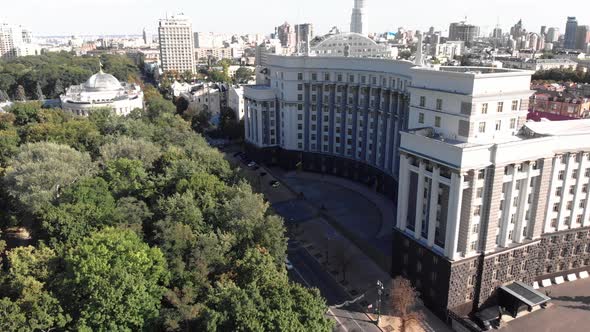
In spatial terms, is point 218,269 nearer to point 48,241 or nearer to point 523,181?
point 48,241

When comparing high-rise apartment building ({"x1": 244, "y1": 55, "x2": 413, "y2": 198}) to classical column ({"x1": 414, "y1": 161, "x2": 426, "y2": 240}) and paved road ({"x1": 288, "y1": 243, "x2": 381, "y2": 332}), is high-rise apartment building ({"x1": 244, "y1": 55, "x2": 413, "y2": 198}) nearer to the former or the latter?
paved road ({"x1": 288, "y1": 243, "x2": 381, "y2": 332})

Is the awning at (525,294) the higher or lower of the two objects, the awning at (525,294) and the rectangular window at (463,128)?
the lower

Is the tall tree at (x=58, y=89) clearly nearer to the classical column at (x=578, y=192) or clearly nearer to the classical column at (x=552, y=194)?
the classical column at (x=552, y=194)

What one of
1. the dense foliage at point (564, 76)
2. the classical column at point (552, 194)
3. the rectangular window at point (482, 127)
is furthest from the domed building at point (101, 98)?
the dense foliage at point (564, 76)

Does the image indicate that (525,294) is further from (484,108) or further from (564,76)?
(564,76)

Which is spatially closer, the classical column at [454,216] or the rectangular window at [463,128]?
the classical column at [454,216]

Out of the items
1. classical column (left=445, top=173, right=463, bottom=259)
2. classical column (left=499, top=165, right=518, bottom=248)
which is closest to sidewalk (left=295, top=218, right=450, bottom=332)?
classical column (left=445, top=173, right=463, bottom=259)

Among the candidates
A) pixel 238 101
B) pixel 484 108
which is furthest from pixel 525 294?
pixel 238 101
